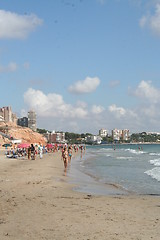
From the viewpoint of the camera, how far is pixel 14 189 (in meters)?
11.5

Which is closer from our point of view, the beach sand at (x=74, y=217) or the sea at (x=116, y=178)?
the beach sand at (x=74, y=217)

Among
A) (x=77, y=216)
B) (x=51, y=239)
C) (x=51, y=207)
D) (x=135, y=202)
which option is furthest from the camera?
(x=135, y=202)

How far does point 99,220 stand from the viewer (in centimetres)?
692

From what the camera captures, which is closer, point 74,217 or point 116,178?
point 74,217

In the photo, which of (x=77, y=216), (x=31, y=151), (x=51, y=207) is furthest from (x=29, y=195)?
(x=31, y=151)

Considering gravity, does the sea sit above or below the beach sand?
below

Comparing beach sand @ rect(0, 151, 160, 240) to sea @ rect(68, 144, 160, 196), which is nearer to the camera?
beach sand @ rect(0, 151, 160, 240)

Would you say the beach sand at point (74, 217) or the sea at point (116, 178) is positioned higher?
the beach sand at point (74, 217)

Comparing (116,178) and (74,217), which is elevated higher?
(74,217)

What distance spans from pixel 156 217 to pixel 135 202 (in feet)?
7.64

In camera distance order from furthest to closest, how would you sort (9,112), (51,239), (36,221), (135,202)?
(9,112) → (135,202) → (36,221) → (51,239)

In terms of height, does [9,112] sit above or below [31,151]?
above

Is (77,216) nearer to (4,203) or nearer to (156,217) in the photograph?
(156,217)

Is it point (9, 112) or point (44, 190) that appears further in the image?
point (9, 112)
